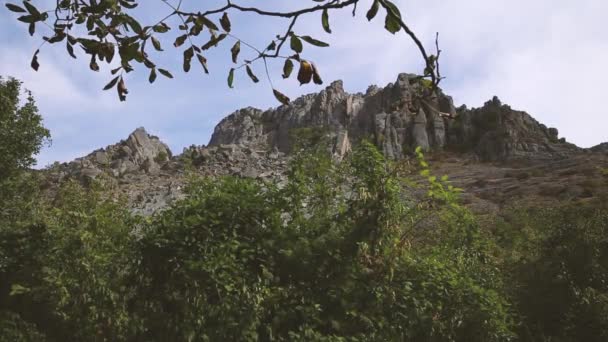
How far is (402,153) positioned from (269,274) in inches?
2150

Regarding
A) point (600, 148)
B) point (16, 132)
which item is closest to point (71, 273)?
point (16, 132)

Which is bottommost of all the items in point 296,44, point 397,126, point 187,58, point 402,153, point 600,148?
point 296,44

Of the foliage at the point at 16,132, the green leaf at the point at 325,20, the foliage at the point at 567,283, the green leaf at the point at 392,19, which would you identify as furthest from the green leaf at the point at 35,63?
the foliage at the point at 16,132

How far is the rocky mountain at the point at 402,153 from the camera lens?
40625 millimetres

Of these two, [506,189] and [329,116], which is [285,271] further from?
[329,116]

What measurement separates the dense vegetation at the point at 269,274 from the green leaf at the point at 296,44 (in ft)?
14.3

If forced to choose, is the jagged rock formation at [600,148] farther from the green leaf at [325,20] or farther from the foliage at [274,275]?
the green leaf at [325,20]

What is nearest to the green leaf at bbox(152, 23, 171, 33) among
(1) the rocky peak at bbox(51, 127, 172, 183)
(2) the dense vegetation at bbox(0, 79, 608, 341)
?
(2) the dense vegetation at bbox(0, 79, 608, 341)

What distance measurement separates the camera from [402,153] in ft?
197

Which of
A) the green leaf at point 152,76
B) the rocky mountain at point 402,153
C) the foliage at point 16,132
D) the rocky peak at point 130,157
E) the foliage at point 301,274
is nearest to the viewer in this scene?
the green leaf at point 152,76

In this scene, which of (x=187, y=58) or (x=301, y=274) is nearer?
(x=187, y=58)

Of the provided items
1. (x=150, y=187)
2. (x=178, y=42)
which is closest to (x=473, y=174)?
(x=150, y=187)

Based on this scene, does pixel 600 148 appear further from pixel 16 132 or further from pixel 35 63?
pixel 35 63

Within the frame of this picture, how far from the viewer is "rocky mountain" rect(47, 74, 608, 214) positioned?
40625 millimetres
